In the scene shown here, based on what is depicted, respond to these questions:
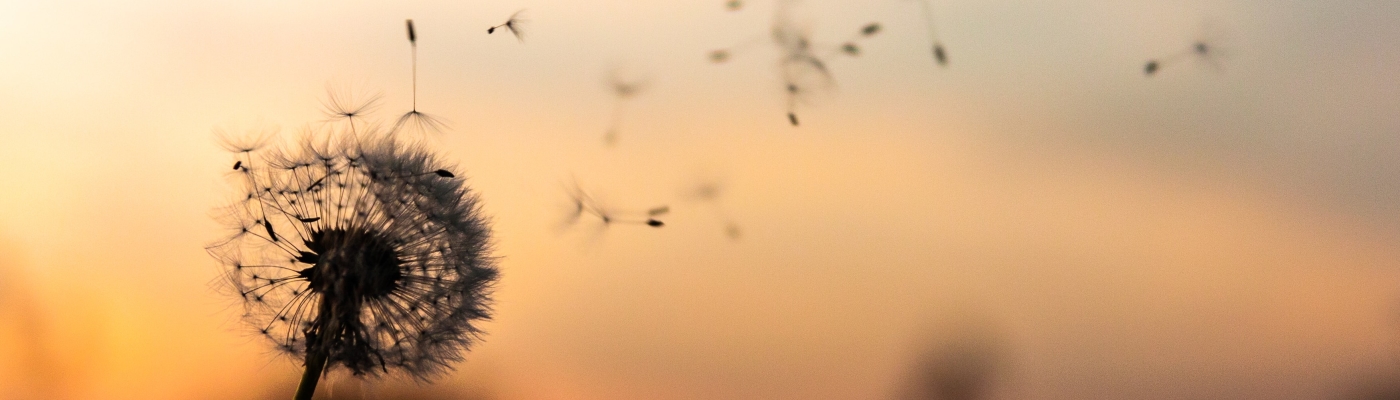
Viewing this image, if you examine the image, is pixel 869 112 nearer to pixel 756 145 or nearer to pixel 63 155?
pixel 756 145

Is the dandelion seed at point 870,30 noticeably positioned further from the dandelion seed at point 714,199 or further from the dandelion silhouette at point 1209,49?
the dandelion silhouette at point 1209,49

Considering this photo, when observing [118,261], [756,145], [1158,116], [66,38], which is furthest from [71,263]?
[1158,116]

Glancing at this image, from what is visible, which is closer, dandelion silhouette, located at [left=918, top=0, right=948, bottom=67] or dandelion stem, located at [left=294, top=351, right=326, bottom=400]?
dandelion stem, located at [left=294, top=351, right=326, bottom=400]

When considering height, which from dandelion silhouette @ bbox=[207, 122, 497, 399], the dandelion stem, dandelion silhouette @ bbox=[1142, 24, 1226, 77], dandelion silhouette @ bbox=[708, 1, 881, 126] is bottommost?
the dandelion stem

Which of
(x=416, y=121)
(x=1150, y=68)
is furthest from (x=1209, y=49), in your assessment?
(x=416, y=121)

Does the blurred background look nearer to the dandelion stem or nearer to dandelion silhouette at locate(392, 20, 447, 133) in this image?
dandelion silhouette at locate(392, 20, 447, 133)

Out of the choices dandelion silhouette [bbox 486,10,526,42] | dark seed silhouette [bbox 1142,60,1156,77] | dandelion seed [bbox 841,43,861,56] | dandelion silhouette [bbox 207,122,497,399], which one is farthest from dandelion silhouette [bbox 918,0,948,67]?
dandelion silhouette [bbox 207,122,497,399]

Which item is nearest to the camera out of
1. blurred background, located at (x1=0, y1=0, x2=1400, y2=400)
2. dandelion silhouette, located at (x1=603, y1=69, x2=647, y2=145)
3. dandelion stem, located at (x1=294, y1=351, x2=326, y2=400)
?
dandelion stem, located at (x1=294, y1=351, x2=326, y2=400)

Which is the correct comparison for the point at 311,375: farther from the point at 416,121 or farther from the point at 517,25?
the point at 517,25
